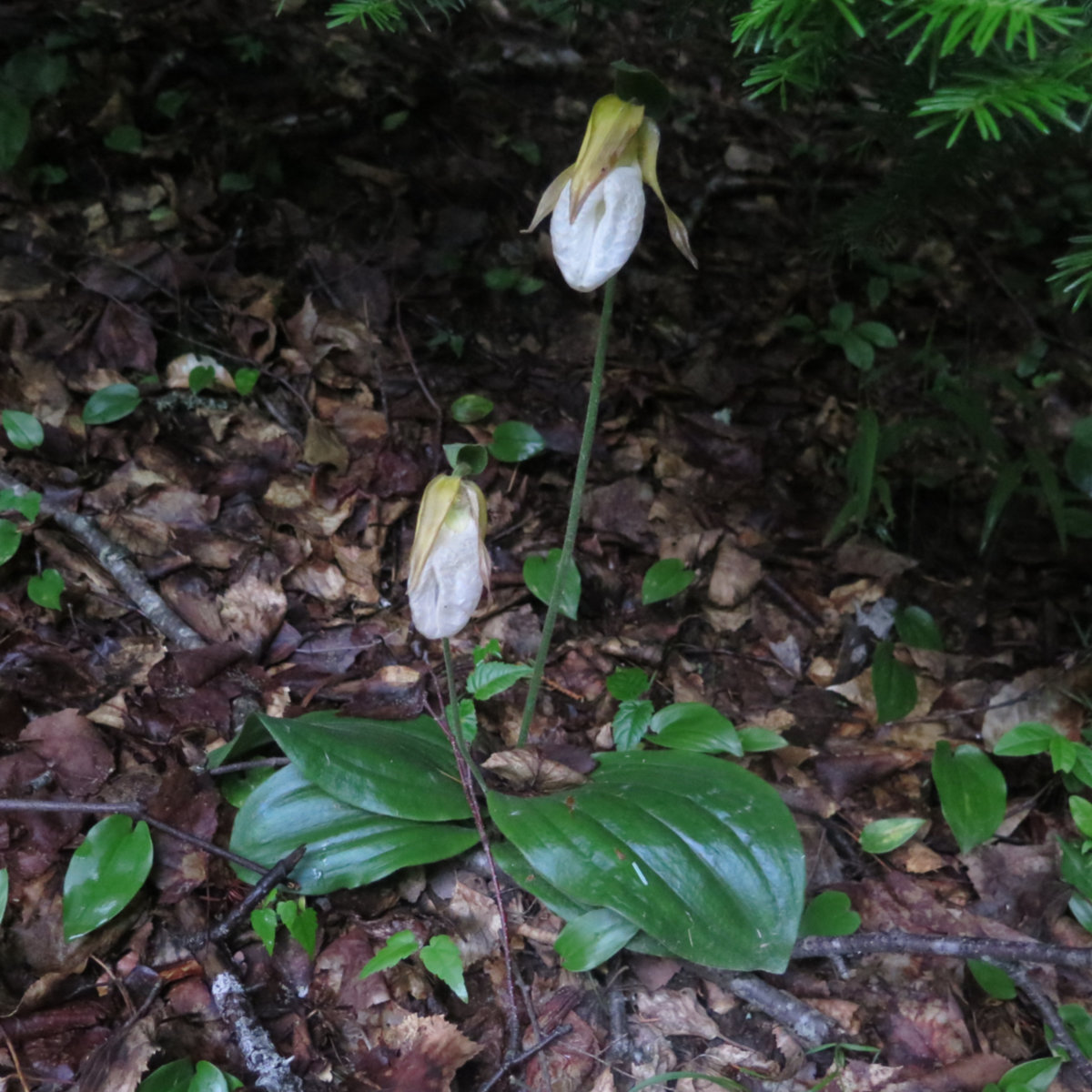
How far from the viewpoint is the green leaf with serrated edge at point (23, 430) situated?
2.03m

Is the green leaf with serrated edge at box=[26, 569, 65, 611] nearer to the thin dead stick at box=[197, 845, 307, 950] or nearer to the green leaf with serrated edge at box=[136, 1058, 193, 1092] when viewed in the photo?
the thin dead stick at box=[197, 845, 307, 950]

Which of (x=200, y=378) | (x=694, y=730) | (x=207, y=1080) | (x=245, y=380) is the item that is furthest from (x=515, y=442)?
(x=207, y=1080)

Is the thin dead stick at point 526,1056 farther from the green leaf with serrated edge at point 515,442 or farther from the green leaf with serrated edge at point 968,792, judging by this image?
the green leaf with serrated edge at point 515,442

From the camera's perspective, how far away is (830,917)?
154 cm

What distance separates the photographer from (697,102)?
3.60 m

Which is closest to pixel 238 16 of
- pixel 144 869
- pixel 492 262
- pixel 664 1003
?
pixel 492 262

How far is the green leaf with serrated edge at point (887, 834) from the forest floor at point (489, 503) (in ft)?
0.21

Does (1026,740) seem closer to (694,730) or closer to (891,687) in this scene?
(891,687)

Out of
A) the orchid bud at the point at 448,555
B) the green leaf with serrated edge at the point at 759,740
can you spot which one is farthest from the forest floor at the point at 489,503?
the orchid bud at the point at 448,555

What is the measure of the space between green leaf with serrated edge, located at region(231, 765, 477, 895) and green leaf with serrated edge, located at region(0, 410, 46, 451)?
1.14 metres

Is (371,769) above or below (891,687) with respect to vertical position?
above

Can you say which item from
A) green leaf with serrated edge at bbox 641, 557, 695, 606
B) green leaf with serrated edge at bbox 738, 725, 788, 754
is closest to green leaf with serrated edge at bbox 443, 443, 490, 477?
green leaf with serrated edge at bbox 738, 725, 788, 754

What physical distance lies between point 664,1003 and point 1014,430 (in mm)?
2434

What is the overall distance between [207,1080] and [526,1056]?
0.48 metres
